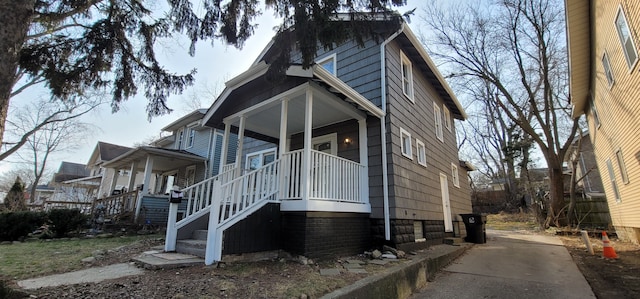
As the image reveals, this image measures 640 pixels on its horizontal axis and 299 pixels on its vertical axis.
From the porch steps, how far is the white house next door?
7533 mm

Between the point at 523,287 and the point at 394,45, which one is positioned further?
the point at 394,45

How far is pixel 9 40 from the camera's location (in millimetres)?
2412

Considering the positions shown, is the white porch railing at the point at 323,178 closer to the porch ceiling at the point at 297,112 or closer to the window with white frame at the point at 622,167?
the porch ceiling at the point at 297,112

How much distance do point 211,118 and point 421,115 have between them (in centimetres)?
643

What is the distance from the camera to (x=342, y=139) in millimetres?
7129

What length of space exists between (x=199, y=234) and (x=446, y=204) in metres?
8.19

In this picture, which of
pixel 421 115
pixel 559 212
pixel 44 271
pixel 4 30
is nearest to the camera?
pixel 4 30

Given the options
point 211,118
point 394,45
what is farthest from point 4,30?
point 394,45

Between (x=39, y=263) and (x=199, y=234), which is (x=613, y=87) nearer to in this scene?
(x=199, y=234)

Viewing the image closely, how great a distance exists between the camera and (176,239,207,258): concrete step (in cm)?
470

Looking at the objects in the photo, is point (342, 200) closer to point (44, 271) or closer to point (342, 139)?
point (342, 139)

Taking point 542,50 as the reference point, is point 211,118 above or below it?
below

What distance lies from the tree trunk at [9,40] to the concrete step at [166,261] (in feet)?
7.91

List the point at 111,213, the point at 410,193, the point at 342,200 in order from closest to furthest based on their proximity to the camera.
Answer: the point at 342,200 < the point at 410,193 < the point at 111,213
